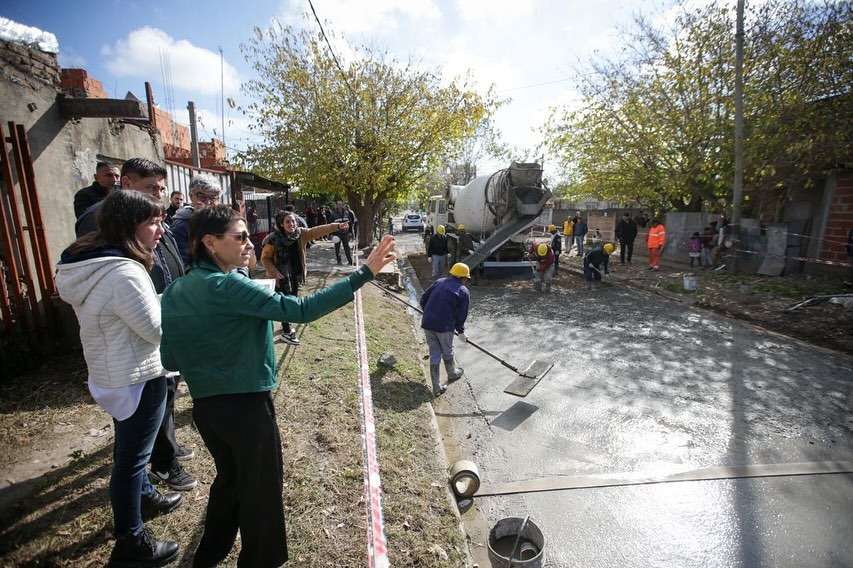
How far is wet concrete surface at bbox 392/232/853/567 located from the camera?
9.57ft

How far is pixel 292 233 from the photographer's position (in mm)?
5633

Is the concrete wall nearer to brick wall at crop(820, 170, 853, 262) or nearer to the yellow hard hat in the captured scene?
the yellow hard hat

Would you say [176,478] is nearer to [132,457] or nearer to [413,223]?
[132,457]

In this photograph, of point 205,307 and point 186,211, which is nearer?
point 205,307

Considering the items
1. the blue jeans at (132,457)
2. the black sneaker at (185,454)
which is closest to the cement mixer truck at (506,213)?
the black sneaker at (185,454)

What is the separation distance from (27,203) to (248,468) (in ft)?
14.3

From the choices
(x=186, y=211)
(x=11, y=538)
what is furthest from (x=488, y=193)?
(x=11, y=538)

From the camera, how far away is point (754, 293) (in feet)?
32.6

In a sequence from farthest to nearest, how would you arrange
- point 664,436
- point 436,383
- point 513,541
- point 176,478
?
1. point 436,383
2. point 664,436
3. point 176,478
4. point 513,541

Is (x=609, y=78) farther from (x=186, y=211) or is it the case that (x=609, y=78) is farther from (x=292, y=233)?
(x=186, y=211)

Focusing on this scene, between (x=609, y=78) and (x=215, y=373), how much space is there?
1741cm

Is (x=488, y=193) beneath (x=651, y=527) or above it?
above

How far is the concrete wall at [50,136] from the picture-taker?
4297 millimetres

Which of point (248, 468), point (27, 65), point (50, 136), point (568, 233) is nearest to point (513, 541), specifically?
point (248, 468)
